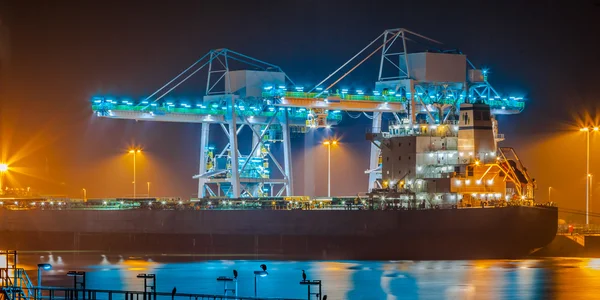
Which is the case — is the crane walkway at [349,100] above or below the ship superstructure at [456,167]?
above

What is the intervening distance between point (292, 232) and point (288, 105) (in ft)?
31.1

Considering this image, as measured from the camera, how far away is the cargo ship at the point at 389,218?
6875cm

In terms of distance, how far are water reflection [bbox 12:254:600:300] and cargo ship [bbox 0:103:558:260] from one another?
2363mm

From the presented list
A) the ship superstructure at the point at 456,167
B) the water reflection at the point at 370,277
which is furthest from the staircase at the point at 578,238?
the ship superstructure at the point at 456,167

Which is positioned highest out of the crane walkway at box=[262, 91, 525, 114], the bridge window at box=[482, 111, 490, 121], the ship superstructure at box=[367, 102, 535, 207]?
the crane walkway at box=[262, 91, 525, 114]

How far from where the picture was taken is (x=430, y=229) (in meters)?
69.4

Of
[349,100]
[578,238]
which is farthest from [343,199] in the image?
[578,238]

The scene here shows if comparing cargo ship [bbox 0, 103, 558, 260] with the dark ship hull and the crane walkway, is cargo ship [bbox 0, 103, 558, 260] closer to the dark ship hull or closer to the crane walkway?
the dark ship hull

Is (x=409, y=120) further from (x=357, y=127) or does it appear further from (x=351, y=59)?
(x=357, y=127)

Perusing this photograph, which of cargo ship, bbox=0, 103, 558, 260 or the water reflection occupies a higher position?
cargo ship, bbox=0, 103, 558, 260

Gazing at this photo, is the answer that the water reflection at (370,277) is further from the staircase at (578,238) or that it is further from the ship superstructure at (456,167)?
the ship superstructure at (456,167)

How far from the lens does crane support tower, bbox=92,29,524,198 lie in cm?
7919

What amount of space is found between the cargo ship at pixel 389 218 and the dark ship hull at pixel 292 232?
0.19 ft

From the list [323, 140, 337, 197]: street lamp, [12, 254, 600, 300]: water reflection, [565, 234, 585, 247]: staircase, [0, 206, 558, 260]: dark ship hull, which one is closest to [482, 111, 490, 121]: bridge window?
[0, 206, 558, 260]: dark ship hull
